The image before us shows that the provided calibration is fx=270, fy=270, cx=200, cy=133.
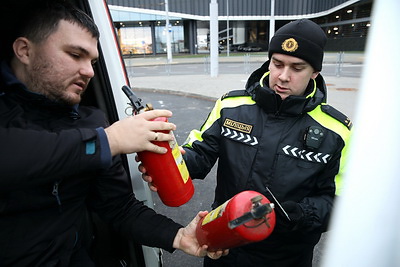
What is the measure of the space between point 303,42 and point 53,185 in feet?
4.78

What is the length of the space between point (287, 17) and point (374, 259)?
122 ft

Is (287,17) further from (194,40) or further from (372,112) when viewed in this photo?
(372,112)

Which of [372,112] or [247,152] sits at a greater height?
[372,112]

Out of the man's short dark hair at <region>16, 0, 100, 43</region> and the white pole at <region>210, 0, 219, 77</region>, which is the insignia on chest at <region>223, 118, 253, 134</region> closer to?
the man's short dark hair at <region>16, 0, 100, 43</region>

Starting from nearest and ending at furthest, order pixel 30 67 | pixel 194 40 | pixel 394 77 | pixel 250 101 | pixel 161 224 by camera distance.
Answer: pixel 394 77, pixel 30 67, pixel 161 224, pixel 250 101, pixel 194 40

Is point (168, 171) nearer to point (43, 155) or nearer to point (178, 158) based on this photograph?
point (178, 158)

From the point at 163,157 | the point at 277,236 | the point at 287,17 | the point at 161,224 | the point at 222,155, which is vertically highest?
the point at 287,17

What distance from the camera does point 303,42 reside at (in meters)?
1.52

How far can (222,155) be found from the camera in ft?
5.70

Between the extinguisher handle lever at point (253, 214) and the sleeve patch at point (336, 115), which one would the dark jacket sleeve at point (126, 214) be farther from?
the sleeve patch at point (336, 115)

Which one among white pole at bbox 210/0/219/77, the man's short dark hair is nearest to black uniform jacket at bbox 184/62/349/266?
the man's short dark hair

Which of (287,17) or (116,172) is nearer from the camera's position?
(116,172)

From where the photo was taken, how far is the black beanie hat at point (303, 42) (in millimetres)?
1521

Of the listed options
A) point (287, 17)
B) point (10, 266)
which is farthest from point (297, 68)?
point (287, 17)
